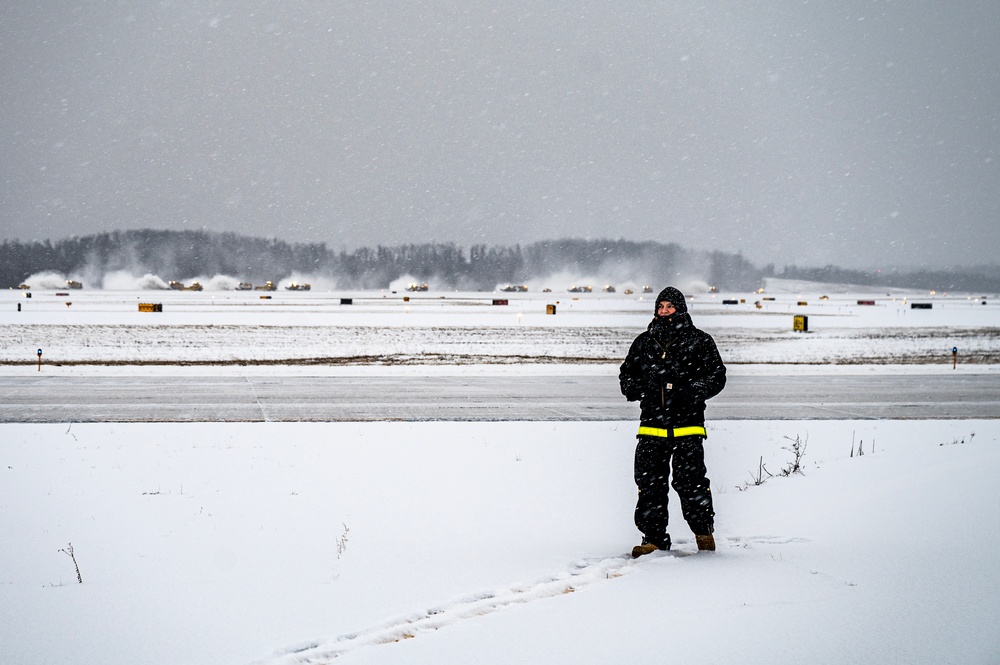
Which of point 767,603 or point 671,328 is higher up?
point 671,328

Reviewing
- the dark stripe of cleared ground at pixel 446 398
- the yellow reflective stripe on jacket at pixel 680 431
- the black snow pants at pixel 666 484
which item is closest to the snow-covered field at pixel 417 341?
the dark stripe of cleared ground at pixel 446 398

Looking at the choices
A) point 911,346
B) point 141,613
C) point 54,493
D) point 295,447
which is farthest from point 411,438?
point 911,346

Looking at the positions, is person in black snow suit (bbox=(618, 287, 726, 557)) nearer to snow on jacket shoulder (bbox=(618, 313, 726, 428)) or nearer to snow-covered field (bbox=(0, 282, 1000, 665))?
snow on jacket shoulder (bbox=(618, 313, 726, 428))

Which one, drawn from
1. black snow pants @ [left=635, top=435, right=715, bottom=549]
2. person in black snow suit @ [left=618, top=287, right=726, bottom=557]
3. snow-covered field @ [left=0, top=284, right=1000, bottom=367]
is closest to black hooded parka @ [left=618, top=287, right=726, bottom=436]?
person in black snow suit @ [left=618, top=287, right=726, bottom=557]

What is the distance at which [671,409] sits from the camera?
18.1ft

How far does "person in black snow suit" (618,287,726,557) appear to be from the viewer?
550 cm

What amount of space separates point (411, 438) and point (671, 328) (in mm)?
5788

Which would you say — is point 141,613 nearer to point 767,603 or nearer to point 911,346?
point 767,603

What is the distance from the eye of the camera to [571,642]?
4.09 metres

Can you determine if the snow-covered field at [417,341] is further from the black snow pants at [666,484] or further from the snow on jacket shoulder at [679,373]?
the snow on jacket shoulder at [679,373]

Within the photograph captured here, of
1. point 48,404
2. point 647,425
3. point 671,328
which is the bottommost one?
point 48,404

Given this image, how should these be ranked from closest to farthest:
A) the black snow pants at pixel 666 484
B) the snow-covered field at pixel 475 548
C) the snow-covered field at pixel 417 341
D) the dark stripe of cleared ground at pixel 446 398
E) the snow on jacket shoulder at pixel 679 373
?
1. the snow-covered field at pixel 475 548
2. the snow on jacket shoulder at pixel 679 373
3. the black snow pants at pixel 666 484
4. the dark stripe of cleared ground at pixel 446 398
5. the snow-covered field at pixel 417 341

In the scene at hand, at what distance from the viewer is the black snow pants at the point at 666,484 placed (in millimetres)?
5586

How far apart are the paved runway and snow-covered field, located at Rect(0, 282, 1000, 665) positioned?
1.46m
